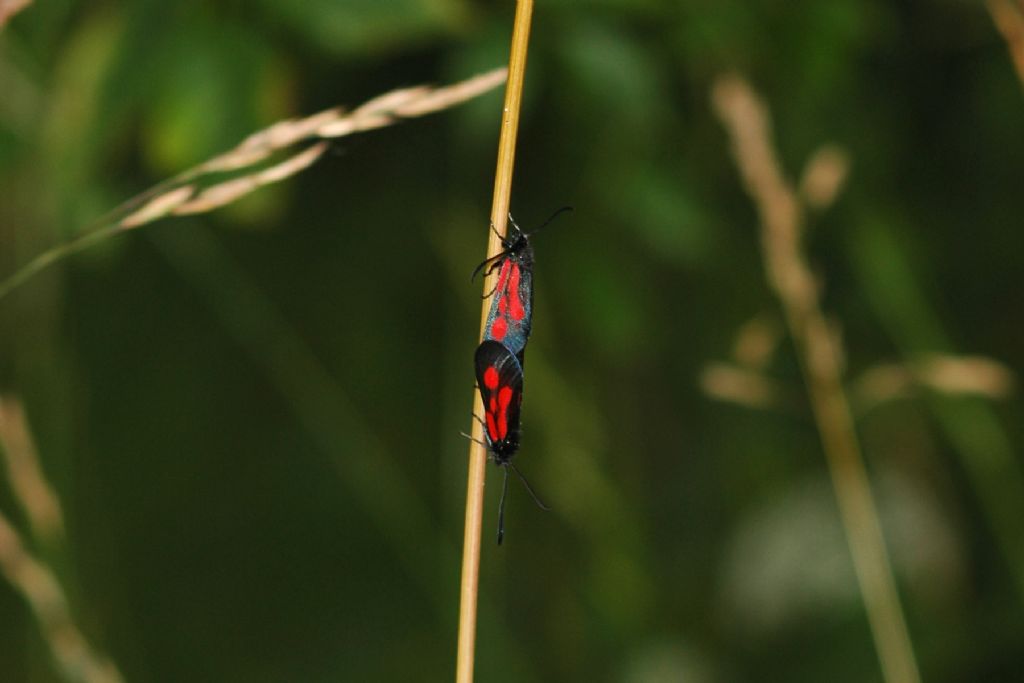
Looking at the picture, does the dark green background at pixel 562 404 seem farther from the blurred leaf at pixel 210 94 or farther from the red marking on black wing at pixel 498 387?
the red marking on black wing at pixel 498 387

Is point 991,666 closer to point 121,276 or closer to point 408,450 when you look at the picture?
point 408,450

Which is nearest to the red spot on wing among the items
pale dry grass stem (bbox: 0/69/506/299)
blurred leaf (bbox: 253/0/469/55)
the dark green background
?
pale dry grass stem (bbox: 0/69/506/299)

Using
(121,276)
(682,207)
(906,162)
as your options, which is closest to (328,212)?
(121,276)

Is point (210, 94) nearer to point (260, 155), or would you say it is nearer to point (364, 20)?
point (364, 20)

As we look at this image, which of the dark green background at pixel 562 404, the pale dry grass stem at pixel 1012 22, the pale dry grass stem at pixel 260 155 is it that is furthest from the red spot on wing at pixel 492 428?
the dark green background at pixel 562 404

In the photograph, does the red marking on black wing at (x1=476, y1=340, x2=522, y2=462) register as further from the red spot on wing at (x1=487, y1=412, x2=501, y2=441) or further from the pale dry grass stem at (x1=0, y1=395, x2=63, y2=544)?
the pale dry grass stem at (x1=0, y1=395, x2=63, y2=544)
